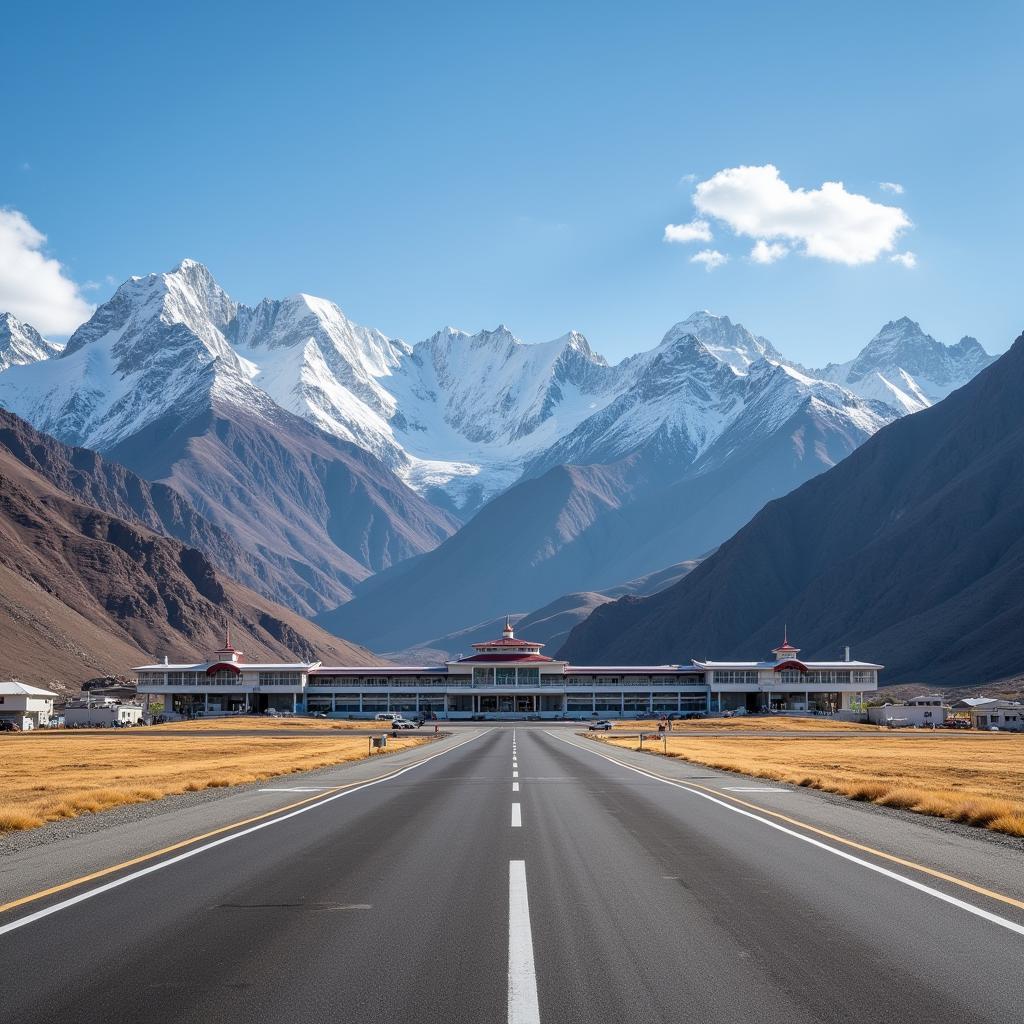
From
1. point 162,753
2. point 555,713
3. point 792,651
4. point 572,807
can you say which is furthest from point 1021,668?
point 572,807

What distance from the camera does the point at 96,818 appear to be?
26359mm

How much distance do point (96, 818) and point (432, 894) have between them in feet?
47.0

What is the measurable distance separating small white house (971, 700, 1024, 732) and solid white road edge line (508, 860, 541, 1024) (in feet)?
399

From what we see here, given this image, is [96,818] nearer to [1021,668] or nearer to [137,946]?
[137,946]

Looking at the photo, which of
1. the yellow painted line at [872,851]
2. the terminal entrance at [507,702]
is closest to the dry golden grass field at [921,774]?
the yellow painted line at [872,851]

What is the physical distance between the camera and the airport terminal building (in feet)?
540

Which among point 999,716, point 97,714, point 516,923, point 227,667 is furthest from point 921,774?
point 227,667

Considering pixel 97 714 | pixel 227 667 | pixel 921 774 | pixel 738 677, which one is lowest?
pixel 921 774

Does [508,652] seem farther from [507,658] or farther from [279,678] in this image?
[279,678]

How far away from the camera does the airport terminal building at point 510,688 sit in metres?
165

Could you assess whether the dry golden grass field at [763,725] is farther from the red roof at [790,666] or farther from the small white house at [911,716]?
the red roof at [790,666]

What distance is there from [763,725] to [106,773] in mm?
91751

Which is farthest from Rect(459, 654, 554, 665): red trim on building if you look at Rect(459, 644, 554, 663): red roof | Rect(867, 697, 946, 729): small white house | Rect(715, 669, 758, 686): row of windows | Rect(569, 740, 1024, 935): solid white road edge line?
Rect(569, 740, 1024, 935): solid white road edge line

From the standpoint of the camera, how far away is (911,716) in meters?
132
